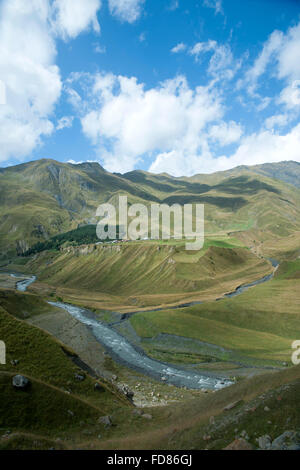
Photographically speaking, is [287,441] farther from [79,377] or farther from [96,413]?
[79,377]

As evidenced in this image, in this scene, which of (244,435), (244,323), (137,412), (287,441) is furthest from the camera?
(244,323)

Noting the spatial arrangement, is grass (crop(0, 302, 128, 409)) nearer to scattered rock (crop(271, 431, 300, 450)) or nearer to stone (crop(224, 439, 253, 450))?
stone (crop(224, 439, 253, 450))

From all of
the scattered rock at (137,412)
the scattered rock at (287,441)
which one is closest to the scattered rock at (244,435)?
the scattered rock at (287,441)

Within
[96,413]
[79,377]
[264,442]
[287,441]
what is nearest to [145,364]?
[79,377]

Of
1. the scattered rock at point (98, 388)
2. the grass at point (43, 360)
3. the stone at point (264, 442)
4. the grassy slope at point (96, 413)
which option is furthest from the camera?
the scattered rock at point (98, 388)

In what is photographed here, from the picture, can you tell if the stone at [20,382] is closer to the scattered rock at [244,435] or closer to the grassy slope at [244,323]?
the scattered rock at [244,435]
